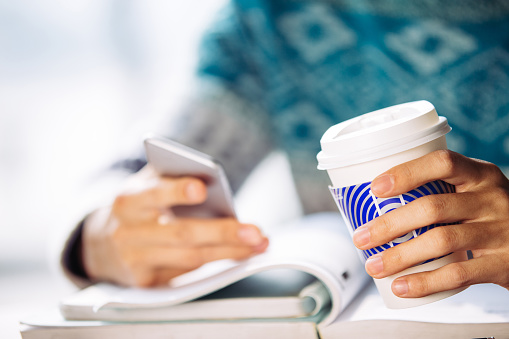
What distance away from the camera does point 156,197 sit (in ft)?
2.12

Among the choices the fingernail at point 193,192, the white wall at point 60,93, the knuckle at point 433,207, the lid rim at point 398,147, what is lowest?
the knuckle at point 433,207

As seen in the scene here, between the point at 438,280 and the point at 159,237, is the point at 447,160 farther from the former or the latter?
the point at 159,237

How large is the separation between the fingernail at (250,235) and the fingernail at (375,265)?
0.20 meters

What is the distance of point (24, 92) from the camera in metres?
2.15

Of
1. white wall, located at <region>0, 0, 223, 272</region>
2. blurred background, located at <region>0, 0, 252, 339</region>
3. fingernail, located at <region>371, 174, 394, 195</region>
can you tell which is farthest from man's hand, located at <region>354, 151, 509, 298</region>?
white wall, located at <region>0, 0, 223, 272</region>

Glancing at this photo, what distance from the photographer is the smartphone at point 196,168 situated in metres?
0.60

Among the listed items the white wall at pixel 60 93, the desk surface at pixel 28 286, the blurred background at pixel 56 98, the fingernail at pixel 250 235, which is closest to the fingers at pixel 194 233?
the fingernail at pixel 250 235

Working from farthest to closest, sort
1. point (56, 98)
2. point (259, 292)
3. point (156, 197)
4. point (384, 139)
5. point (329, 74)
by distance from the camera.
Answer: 1. point (56, 98)
2. point (329, 74)
3. point (156, 197)
4. point (259, 292)
5. point (384, 139)

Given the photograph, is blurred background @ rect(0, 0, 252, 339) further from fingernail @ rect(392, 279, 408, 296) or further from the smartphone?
fingernail @ rect(392, 279, 408, 296)

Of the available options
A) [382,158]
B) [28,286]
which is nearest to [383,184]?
[382,158]

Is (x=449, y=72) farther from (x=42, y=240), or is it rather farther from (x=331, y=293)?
(x=42, y=240)

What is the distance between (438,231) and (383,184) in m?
0.08

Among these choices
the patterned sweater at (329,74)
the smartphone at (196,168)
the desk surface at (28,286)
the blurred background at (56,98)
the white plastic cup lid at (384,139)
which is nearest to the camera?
the white plastic cup lid at (384,139)

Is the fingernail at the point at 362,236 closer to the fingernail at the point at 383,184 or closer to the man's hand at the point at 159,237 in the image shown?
the fingernail at the point at 383,184
